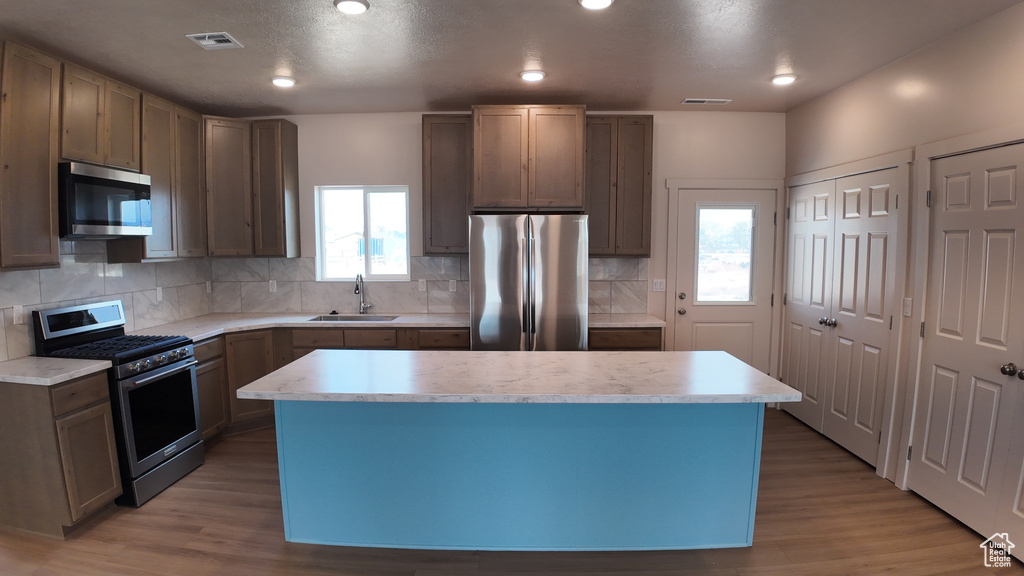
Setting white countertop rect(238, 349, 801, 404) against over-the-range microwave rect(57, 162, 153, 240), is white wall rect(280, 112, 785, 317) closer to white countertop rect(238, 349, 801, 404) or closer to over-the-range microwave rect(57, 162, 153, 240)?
over-the-range microwave rect(57, 162, 153, 240)

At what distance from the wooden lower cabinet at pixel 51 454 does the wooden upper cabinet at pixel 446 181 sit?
237cm

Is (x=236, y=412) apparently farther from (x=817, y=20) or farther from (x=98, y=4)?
(x=817, y=20)

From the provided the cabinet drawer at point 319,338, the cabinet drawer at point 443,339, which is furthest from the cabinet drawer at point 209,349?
the cabinet drawer at point 443,339

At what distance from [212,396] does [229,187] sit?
65.9 inches

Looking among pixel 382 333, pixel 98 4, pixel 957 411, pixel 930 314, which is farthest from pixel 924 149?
pixel 98 4

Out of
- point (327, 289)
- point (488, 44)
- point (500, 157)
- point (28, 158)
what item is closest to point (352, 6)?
point (488, 44)

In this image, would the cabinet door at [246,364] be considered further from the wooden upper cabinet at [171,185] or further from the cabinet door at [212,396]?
the wooden upper cabinet at [171,185]

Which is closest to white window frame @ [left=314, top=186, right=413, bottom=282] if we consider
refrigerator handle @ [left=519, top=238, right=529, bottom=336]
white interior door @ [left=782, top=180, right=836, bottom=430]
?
refrigerator handle @ [left=519, top=238, right=529, bottom=336]

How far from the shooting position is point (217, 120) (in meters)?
3.92

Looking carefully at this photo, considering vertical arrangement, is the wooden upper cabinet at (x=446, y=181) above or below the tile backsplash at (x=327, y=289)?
above

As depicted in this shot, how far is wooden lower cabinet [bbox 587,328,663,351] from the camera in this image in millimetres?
3824

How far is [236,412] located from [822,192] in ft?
15.7

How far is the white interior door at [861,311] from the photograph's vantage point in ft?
10.1

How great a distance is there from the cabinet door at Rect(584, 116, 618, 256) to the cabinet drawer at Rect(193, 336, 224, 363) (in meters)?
2.94
